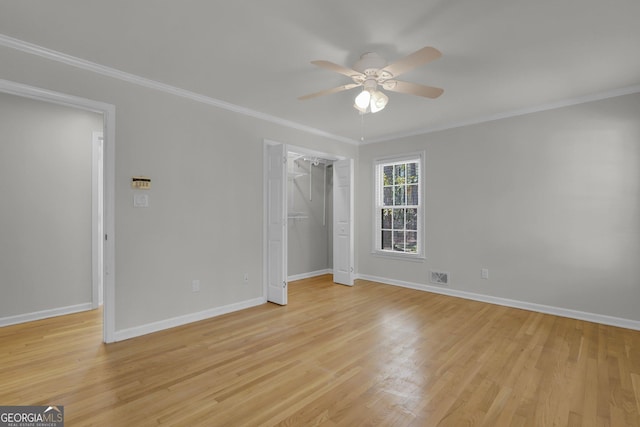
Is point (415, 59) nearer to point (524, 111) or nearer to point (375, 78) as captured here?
point (375, 78)

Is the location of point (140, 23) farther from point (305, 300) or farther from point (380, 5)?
point (305, 300)

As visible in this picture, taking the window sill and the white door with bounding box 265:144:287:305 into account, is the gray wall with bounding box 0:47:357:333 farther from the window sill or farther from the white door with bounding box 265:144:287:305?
the window sill

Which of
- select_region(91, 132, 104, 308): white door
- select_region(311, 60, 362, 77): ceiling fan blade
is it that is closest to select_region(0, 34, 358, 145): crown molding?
select_region(91, 132, 104, 308): white door

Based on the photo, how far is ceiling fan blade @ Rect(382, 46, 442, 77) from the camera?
78.9 inches

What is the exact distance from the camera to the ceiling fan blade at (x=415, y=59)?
6.57 feet

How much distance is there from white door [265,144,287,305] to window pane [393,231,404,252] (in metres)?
2.24

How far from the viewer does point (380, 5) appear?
6.61ft

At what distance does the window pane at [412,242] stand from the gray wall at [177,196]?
258cm

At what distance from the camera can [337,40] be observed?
2.41 m

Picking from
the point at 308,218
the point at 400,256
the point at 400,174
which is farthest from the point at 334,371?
the point at 308,218

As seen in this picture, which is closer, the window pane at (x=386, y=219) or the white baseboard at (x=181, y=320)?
the white baseboard at (x=181, y=320)

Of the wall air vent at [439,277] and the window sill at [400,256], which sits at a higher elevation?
the window sill at [400,256]

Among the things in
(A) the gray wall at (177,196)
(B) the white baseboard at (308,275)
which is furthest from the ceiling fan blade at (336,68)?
(B) the white baseboard at (308,275)

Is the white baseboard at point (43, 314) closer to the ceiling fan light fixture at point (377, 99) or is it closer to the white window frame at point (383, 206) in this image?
the ceiling fan light fixture at point (377, 99)
